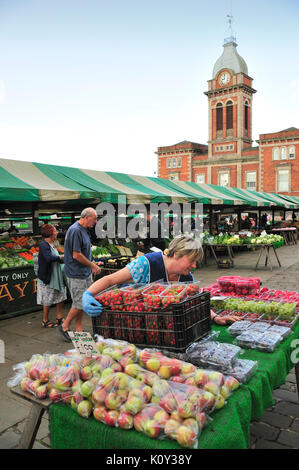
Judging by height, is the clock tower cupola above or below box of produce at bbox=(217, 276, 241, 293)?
above

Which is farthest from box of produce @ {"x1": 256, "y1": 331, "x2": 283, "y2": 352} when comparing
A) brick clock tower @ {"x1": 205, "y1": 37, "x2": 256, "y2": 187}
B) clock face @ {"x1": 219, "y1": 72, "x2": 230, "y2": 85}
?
clock face @ {"x1": 219, "y1": 72, "x2": 230, "y2": 85}

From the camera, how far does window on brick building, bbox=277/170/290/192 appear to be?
4276cm

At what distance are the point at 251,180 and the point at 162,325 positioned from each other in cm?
4631

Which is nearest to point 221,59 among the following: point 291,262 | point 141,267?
point 291,262

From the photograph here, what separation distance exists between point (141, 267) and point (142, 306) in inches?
24.4

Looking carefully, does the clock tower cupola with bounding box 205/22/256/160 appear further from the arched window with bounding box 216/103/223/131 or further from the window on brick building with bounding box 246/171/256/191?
the window on brick building with bounding box 246/171/256/191

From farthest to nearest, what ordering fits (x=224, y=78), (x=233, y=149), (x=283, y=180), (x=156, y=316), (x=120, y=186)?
1. (x=224, y=78)
2. (x=233, y=149)
3. (x=283, y=180)
4. (x=120, y=186)
5. (x=156, y=316)

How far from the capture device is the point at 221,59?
5094 cm

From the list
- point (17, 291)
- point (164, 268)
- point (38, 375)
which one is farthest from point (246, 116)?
point (38, 375)

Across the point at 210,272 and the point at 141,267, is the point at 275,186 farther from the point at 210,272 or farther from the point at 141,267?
the point at 141,267

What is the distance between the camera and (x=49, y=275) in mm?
5578

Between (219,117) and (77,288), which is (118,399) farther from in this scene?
(219,117)
